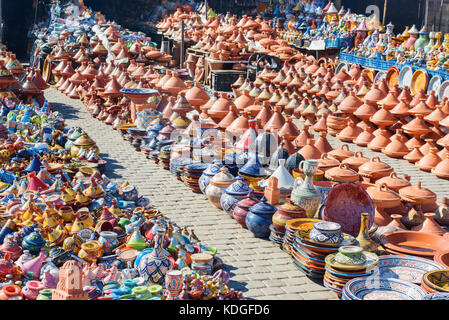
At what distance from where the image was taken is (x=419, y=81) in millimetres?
13047

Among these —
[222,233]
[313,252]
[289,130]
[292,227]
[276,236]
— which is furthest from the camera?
[289,130]

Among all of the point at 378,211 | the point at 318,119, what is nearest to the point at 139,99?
the point at 318,119

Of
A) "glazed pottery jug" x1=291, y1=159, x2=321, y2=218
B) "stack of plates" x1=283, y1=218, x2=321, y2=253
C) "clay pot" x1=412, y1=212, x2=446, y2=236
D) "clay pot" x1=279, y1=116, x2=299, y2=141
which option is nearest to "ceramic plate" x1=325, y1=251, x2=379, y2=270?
"stack of plates" x1=283, y1=218, x2=321, y2=253

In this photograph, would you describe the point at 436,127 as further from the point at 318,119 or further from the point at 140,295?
the point at 140,295

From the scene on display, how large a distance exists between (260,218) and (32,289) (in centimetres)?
285

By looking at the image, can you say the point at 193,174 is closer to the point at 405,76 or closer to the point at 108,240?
the point at 108,240

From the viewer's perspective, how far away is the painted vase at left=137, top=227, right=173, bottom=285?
5.42 metres

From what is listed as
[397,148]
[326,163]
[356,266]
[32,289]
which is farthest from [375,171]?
[32,289]

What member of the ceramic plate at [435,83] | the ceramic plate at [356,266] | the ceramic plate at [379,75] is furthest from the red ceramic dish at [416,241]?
the ceramic plate at [379,75]

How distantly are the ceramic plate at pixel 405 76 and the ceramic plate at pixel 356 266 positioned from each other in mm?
8401

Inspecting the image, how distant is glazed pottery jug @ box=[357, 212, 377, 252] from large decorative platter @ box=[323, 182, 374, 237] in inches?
20.2

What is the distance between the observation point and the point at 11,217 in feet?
22.1

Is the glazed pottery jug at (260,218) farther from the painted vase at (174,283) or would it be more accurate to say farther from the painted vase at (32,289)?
the painted vase at (32,289)

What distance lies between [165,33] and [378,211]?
64.7ft
